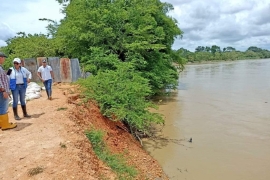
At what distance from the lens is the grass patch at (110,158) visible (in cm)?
559

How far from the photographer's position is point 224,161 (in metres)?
8.45

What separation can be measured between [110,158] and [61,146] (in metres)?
1.19

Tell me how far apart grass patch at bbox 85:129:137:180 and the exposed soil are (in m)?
0.24

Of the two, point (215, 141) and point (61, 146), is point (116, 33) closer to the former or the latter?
point (215, 141)

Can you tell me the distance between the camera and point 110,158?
6.07 metres

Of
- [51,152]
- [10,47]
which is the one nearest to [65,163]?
[51,152]

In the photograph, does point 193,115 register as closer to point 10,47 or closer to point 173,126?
point 173,126

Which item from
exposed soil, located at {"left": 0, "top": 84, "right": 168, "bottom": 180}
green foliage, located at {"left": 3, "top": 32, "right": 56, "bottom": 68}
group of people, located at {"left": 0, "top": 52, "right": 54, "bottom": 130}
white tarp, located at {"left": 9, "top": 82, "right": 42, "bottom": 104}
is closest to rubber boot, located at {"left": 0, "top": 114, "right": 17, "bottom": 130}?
group of people, located at {"left": 0, "top": 52, "right": 54, "bottom": 130}

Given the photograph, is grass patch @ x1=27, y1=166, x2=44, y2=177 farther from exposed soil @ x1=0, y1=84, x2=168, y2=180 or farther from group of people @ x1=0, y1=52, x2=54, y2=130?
group of people @ x1=0, y1=52, x2=54, y2=130

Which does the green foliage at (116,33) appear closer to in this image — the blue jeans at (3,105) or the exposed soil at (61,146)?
the exposed soil at (61,146)

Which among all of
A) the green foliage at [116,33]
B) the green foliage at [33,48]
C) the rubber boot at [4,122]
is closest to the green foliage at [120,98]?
the rubber boot at [4,122]

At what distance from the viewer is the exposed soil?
4543 millimetres

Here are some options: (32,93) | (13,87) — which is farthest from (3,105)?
(32,93)

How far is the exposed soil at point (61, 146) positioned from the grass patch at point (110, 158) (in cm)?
24
